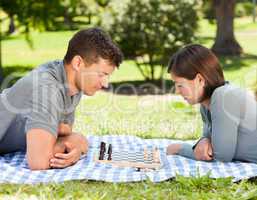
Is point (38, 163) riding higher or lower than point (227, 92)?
lower

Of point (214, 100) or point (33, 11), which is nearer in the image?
point (214, 100)

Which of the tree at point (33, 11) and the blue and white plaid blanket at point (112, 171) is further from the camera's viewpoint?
the tree at point (33, 11)

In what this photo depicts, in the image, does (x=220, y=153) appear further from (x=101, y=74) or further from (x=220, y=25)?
(x=220, y=25)

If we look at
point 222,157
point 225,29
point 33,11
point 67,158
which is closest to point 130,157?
point 67,158

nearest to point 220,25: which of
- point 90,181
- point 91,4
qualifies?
point 91,4

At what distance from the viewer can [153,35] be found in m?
11.3

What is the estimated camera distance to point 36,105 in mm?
3449

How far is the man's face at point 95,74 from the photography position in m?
3.60

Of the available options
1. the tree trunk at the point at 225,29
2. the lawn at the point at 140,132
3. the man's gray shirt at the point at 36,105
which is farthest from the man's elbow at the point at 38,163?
the tree trunk at the point at 225,29

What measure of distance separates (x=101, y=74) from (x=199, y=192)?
1039 millimetres

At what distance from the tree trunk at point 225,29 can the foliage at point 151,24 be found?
5.00m

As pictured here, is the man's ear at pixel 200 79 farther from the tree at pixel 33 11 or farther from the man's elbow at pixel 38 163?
the tree at pixel 33 11

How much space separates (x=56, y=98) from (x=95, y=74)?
31cm

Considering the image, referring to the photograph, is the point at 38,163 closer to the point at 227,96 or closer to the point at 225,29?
the point at 227,96
